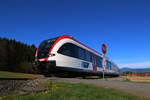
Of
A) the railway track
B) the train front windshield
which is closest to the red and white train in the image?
the train front windshield

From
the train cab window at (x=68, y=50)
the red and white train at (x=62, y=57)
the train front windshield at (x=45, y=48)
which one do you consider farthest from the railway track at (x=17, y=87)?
the train cab window at (x=68, y=50)

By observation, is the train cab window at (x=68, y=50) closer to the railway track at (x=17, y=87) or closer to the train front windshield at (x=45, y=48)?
the train front windshield at (x=45, y=48)

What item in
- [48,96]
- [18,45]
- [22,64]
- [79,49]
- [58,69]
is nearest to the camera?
[48,96]

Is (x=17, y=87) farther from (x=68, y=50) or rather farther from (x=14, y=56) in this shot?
(x=14, y=56)

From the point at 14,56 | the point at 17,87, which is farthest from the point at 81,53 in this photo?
the point at 14,56

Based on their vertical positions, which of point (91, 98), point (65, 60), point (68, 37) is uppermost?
point (68, 37)

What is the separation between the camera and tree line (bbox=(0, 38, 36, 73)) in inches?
2079

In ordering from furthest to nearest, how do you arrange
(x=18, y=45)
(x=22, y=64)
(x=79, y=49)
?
(x=18, y=45)
(x=22, y=64)
(x=79, y=49)

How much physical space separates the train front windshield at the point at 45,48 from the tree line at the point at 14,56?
3487cm

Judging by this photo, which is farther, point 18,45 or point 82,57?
point 18,45

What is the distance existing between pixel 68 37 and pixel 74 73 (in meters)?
→ 2.90

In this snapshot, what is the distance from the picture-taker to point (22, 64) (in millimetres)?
53688

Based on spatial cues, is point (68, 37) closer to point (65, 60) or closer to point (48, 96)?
point (65, 60)

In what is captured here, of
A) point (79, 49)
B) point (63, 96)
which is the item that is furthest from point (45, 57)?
point (63, 96)
